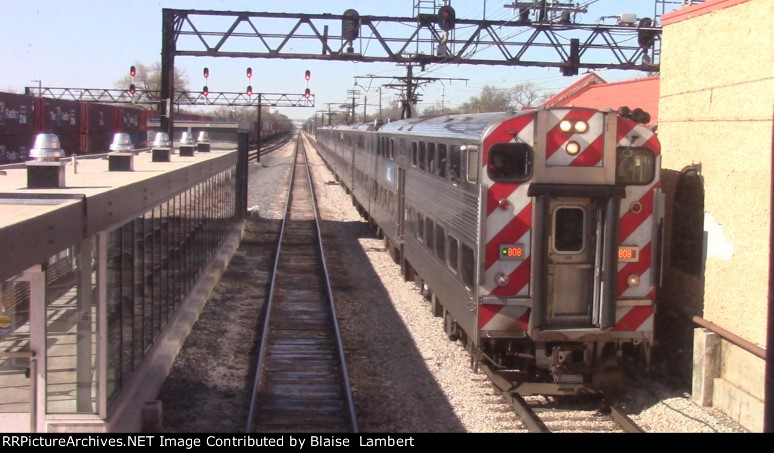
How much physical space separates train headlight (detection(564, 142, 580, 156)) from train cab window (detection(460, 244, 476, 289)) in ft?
4.86

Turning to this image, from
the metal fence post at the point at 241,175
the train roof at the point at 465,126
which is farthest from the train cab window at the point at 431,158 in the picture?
the metal fence post at the point at 241,175

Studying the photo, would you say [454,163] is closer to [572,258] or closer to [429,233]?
[572,258]

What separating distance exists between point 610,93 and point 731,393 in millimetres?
15944

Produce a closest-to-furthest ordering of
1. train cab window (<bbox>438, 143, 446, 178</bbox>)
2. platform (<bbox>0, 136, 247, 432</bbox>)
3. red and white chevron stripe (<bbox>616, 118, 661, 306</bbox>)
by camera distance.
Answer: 1. platform (<bbox>0, 136, 247, 432</bbox>)
2. red and white chevron stripe (<bbox>616, 118, 661, 306</bbox>)
3. train cab window (<bbox>438, 143, 446, 178</bbox>)

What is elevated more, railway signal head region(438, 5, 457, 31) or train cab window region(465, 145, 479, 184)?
railway signal head region(438, 5, 457, 31)

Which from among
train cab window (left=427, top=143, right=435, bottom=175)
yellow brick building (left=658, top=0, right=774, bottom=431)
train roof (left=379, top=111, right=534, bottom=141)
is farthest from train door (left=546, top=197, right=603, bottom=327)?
train cab window (left=427, top=143, right=435, bottom=175)

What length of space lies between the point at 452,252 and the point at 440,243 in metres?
1.06

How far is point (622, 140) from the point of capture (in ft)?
29.0

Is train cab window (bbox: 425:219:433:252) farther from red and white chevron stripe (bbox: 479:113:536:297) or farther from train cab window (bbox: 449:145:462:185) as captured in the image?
red and white chevron stripe (bbox: 479:113:536:297)

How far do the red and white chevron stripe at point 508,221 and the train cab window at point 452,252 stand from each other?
140 cm

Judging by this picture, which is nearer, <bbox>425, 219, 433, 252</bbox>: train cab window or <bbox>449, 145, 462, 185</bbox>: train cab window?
<bbox>449, 145, 462, 185</bbox>: train cab window

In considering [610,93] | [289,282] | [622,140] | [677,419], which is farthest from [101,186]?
[610,93]

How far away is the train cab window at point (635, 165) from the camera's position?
348 inches

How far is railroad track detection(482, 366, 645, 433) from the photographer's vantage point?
8.23 meters
